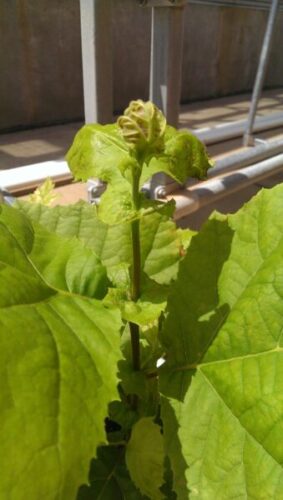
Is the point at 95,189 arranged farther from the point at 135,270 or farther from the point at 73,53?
the point at 73,53

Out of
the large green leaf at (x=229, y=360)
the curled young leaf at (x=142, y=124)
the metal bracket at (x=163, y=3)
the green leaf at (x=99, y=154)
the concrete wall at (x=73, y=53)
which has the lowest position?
the concrete wall at (x=73, y=53)

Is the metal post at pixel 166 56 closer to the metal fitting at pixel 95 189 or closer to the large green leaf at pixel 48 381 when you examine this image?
the metal fitting at pixel 95 189

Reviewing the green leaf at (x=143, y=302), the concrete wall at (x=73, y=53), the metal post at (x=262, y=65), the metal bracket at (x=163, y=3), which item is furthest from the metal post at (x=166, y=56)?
the concrete wall at (x=73, y=53)

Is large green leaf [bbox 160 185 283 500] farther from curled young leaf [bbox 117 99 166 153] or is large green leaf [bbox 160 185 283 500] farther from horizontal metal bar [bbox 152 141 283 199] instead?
horizontal metal bar [bbox 152 141 283 199]

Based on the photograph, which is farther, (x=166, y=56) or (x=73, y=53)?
(x=73, y=53)

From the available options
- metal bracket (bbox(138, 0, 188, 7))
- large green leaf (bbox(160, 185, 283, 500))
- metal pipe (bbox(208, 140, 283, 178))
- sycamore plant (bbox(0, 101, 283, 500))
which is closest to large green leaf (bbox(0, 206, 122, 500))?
sycamore plant (bbox(0, 101, 283, 500))

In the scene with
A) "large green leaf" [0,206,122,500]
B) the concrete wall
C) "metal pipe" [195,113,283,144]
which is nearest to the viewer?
"large green leaf" [0,206,122,500]

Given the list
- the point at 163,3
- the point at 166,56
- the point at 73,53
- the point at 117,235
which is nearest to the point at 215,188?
the point at 166,56
